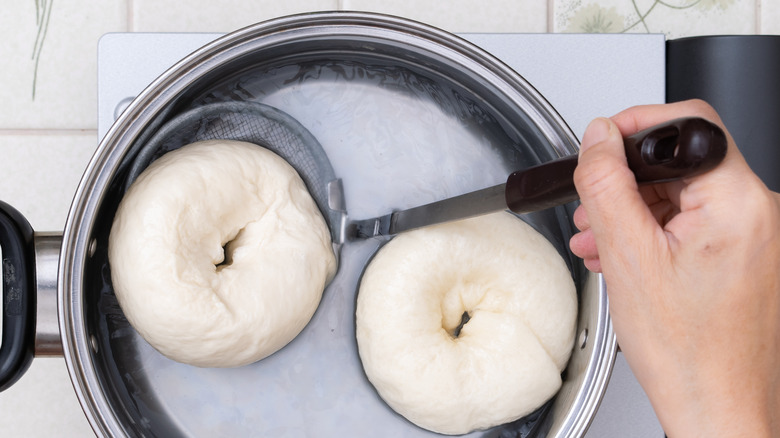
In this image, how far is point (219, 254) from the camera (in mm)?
536

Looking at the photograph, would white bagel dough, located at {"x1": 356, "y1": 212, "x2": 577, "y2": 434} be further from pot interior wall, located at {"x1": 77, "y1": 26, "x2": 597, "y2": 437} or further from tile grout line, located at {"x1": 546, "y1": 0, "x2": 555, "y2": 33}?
tile grout line, located at {"x1": 546, "y1": 0, "x2": 555, "y2": 33}

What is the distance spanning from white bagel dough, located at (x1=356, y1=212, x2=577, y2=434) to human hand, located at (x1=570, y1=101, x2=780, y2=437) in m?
0.17

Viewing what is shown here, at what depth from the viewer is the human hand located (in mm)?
331

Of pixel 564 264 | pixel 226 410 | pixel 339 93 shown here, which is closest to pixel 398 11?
A: pixel 339 93

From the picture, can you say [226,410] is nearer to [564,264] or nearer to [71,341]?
[71,341]

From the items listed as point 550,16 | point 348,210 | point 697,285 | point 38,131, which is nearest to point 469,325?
point 348,210

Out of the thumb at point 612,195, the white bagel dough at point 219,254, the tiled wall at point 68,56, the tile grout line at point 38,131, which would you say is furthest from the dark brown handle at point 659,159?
the tile grout line at point 38,131

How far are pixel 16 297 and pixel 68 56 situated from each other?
13.7 inches

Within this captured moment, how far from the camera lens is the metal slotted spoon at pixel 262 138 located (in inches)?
21.3

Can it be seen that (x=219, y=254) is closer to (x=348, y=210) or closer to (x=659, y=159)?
(x=348, y=210)

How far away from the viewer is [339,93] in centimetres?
60

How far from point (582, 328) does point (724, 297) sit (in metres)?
0.23

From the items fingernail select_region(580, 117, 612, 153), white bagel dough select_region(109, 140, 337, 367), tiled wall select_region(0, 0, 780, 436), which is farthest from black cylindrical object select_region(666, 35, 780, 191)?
white bagel dough select_region(109, 140, 337, 367)

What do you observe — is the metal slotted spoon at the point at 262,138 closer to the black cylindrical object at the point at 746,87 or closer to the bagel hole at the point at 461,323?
the bagel hole at the point at 461,323
